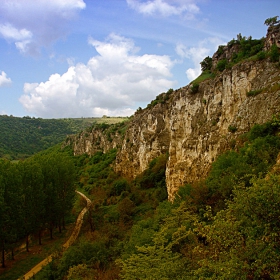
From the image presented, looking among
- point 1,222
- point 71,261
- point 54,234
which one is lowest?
point 54,234

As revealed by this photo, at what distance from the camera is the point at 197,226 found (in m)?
8.76

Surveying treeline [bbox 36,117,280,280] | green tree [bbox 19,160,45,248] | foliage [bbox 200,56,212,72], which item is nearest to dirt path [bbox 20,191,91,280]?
treeline [bbox 36,117,280,280]

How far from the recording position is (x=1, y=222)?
22.6 metres

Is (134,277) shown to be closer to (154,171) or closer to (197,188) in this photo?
(197,188)

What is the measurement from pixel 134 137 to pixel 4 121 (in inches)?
5101

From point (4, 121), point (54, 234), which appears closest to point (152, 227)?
point (54, 234)

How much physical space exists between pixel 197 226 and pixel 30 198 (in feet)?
76.0

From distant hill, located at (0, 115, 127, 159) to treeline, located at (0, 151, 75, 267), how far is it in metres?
71.2

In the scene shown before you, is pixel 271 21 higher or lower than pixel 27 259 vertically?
higher

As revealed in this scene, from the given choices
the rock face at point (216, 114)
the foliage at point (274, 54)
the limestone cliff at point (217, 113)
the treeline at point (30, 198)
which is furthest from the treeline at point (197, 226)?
the foliage at point (274, 54)

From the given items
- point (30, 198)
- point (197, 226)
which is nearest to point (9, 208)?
point (30, 198)

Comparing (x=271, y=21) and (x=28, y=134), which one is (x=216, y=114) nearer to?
(x=271, y=21)

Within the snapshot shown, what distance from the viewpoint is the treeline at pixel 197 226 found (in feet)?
22.5

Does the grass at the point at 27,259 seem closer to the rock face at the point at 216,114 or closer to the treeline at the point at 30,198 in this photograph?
the treeline at the point at 30,198
